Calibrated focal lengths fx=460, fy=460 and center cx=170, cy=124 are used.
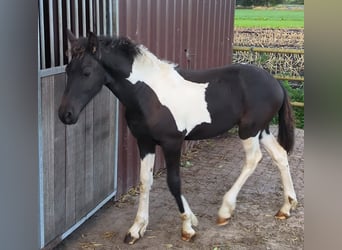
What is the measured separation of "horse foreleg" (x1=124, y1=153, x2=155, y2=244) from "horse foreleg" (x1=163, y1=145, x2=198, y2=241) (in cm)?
17

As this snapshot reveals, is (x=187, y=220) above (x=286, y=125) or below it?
below

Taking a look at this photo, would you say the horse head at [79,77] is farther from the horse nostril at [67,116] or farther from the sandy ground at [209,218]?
the sandy ground at [209,218]

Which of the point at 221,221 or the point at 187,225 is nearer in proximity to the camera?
the point at 187,225

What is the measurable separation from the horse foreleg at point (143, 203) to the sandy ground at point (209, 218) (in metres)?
0.06

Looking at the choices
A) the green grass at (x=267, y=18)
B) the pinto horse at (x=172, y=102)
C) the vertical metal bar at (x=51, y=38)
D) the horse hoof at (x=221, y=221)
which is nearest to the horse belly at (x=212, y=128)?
the pinto horse at (x=172, y=102)

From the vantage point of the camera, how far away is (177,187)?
10.0ft

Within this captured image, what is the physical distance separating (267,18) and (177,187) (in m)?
12.2

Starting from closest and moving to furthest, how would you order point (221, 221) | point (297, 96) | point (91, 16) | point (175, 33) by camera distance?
point (91, 16)
point (221, 221)
point (175, 33)
point (297, 96)

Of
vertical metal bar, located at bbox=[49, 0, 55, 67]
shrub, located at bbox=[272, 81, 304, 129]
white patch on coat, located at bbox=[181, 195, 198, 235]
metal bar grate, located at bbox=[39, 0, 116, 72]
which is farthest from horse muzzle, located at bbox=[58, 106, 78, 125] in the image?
shrub, located at bbox=[272, 81, 304, 129]

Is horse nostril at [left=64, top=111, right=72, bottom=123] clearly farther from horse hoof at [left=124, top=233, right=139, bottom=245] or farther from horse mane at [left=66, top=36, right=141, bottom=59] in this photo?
horse hoof at [left=124, top=233, right=139, bottom=245]

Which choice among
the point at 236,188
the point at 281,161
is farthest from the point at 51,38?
the point at 281,161

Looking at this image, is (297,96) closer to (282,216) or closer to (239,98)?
(282,216)

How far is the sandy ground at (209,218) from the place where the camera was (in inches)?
124

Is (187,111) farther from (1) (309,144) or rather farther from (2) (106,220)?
(1) (309,144)
